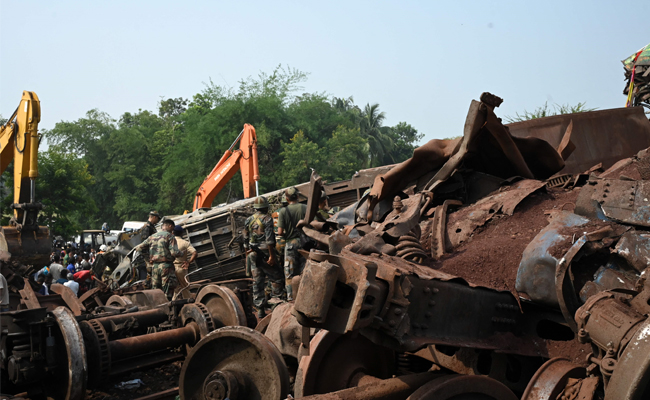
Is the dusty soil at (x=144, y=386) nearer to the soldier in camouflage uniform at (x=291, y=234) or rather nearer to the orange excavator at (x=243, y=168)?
the soldier in camouflage uniform at (x=291, y=234)

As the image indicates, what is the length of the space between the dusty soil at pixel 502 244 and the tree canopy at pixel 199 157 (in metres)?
18.8

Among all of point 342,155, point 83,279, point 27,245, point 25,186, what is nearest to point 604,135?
point 27,245

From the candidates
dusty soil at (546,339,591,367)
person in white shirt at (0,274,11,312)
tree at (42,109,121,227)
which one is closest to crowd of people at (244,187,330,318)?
person in white shirt at (0,274,11,312)

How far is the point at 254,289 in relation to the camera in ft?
28.1

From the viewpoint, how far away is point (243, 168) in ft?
50.6

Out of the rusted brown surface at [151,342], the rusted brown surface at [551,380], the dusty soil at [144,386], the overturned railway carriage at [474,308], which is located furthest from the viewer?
the dusty soil at [144,386]

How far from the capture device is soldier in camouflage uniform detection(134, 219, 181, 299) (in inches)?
361

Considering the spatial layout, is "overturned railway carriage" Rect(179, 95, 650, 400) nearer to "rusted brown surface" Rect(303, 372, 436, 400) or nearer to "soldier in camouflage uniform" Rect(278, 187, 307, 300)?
"rusted brown surface" Rect(303, 372, 436, 400)

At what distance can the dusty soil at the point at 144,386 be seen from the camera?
229 inches

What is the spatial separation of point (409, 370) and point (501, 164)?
2.60m

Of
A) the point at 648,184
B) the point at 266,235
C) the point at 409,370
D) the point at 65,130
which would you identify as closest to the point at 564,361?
the point at 409,370

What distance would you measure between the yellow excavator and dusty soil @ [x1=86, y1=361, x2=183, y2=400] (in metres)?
5.45

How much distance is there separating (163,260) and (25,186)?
4.58m

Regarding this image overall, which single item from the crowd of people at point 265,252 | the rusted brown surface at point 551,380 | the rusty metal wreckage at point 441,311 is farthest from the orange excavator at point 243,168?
the rusted brown surface at point 551,380
